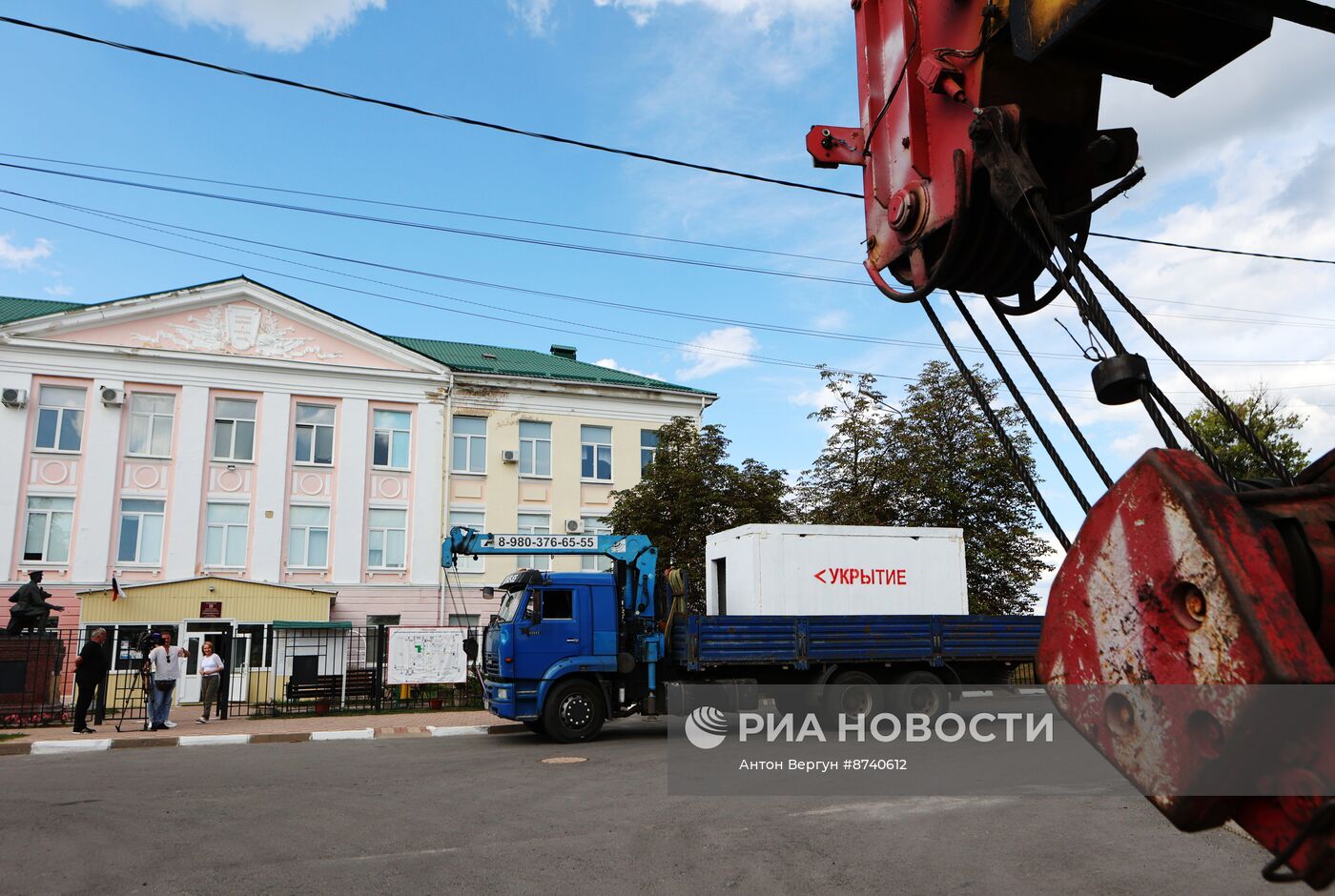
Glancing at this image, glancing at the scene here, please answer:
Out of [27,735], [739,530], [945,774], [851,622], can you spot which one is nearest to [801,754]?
[945,774]

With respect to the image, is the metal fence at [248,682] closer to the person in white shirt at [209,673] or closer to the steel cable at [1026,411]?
the person in white shirt at [209,673]

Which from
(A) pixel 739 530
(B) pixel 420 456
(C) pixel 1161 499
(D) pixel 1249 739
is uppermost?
(B) pixel 420 456

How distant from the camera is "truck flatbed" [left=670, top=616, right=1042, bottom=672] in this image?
15.0 metres

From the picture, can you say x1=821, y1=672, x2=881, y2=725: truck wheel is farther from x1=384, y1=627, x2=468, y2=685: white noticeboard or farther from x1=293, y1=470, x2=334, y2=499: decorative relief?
x1=293, y1=470, x2=334, y2=499: decorative relief

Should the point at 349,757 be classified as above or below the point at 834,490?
below

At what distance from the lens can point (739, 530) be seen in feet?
57.5

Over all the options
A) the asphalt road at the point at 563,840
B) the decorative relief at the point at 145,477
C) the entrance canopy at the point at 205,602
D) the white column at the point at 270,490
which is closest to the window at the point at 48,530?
the decorative relief at the point at 145,477

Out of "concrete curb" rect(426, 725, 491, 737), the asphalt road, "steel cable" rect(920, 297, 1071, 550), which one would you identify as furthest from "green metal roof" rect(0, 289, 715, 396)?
"steel cable" rect(920, 297, 1071, 550)

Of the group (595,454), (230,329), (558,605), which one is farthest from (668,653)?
(230,329)

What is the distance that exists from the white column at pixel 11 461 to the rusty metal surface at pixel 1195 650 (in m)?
30.8

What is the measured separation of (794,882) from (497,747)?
886 cm

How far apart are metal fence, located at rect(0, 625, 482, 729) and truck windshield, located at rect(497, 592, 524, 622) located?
2649mm

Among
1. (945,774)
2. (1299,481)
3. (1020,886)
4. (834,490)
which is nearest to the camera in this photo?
(1299,481)

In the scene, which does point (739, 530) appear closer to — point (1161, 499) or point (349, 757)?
point (349, 757)
